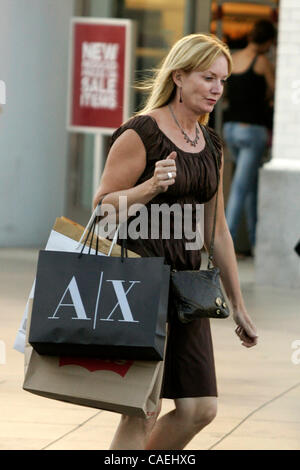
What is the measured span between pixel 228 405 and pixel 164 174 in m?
2.53

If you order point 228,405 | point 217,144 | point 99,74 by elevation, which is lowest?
point 228,405

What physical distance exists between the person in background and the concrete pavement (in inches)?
118

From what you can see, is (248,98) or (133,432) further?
(248,98)

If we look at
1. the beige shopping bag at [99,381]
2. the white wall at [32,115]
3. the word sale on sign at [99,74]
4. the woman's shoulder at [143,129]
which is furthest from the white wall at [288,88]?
the beige shopping bag at [99,381]

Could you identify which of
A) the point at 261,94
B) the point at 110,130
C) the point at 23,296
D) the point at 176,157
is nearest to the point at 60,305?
the point at 176,157

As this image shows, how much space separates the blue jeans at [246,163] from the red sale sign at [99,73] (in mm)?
1170

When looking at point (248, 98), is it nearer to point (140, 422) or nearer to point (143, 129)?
point (143, 129)

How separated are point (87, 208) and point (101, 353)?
9.51 metres

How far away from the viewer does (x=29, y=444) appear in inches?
211

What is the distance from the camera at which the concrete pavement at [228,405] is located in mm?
5504

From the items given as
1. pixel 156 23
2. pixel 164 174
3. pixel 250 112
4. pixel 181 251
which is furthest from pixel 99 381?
pixel 156 23

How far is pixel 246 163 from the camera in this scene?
12.0 m

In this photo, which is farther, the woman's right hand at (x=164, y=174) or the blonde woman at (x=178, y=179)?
the blonde woman at (x=178, y=179)

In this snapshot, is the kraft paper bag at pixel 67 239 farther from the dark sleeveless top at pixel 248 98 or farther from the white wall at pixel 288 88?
the dark sleeveless top at pixel 248 98
